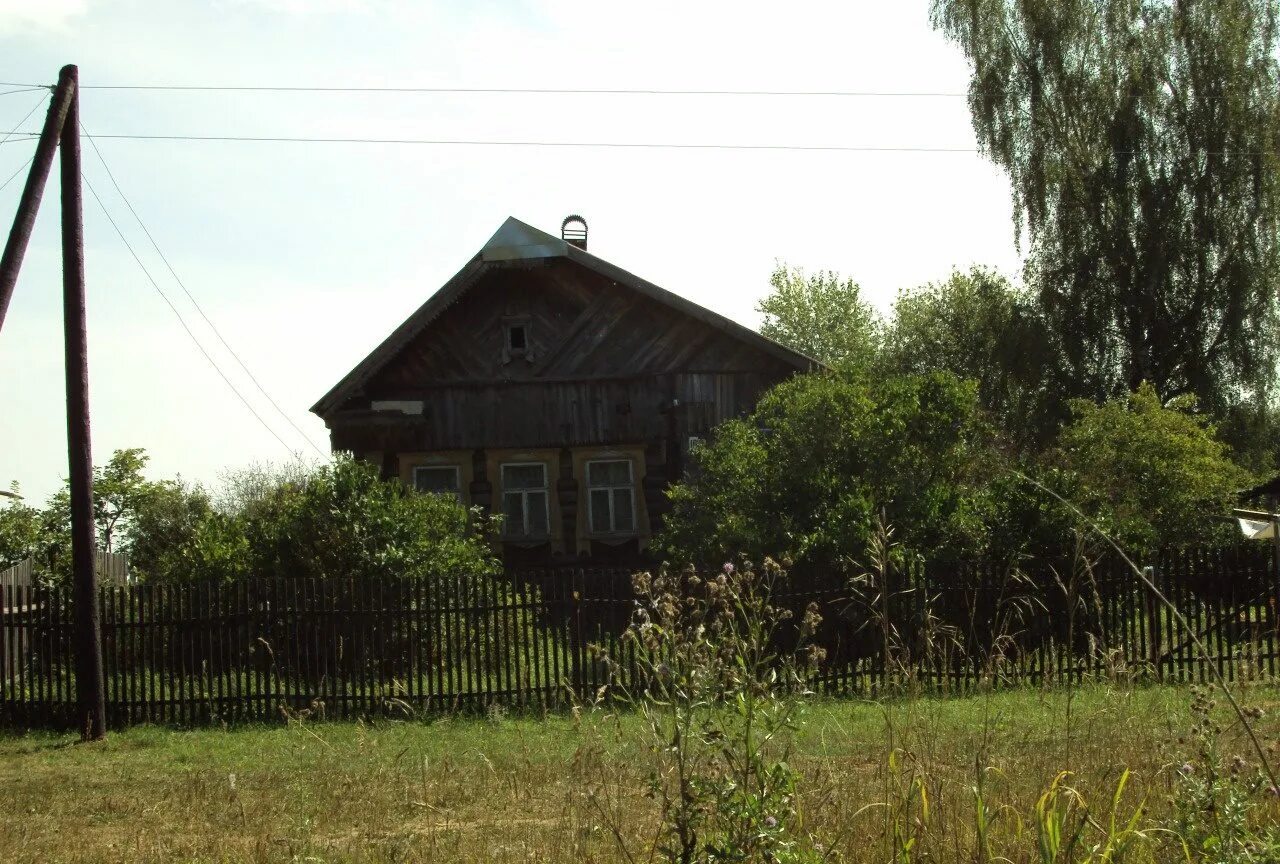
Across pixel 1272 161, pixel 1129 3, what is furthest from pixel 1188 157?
pixel 1129 3

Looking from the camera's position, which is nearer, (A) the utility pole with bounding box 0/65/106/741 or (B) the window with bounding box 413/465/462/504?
(A) the utility pole with bounding box 0/65/106/741

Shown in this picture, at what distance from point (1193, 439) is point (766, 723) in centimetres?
2162

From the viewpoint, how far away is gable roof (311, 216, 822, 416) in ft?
79.4

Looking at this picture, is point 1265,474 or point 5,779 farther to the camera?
point 1265,474

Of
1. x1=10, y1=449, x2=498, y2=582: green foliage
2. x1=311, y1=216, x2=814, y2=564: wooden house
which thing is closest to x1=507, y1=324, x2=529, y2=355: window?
x1=311, y1=216, x2=814, y2=564: wooden house

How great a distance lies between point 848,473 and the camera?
1752 cm

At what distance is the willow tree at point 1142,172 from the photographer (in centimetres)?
3156

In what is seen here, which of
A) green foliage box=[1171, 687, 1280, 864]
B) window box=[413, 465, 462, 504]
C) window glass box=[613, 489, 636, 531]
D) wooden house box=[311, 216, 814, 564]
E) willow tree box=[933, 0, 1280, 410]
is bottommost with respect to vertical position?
green foliage box=[1171, 687, 1280, 864]

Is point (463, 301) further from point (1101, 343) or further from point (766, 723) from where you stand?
point (766, 723)

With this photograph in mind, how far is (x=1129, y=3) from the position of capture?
107ft

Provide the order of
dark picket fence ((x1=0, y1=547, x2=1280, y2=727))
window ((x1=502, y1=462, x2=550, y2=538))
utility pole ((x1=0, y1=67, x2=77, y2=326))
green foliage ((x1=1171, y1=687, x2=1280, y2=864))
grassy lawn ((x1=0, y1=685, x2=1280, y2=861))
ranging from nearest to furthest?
green foliage ((x1=1171, y1=687, x2=1280, y2=864))
grassy lawn ((x1=0, y1=685, x2=1280, y2=861))
utility pole ((x1=0, y1=67, x2=77, y2=326))
dark picket fence ((x1=0, y1=547, x2=1280, y2=727))
window ((x1=502, y1=462, x2=550, y2=538))

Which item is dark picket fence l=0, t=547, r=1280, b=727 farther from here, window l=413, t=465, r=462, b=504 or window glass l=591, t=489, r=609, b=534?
window l=413, t=465, r=462, b=504

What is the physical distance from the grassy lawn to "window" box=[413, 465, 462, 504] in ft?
43.4

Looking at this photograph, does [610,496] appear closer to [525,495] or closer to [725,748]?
[525,495]
